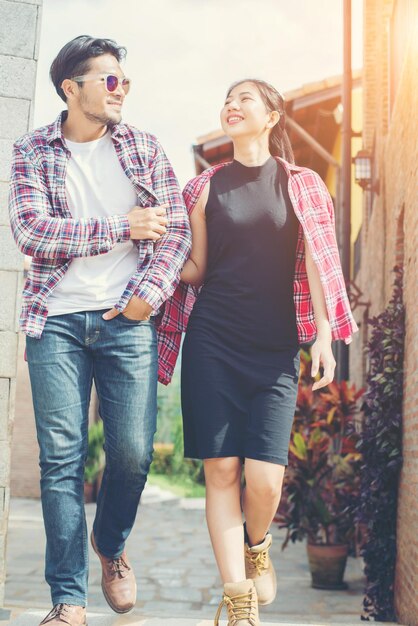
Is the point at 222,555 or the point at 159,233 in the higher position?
the point at 159,233

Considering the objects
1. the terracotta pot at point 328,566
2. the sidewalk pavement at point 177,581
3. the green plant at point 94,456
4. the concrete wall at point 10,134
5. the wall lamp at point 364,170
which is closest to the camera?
the concrete wall at point 10,134

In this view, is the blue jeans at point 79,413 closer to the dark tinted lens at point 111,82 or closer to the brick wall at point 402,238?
the dark tinted lens at point 111,82

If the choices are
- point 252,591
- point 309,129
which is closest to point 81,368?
point 252,591

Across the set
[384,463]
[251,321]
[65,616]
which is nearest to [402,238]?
[384,463]

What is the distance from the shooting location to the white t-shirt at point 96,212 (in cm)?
280

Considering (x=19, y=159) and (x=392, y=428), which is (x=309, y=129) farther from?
(x=19, y=159)

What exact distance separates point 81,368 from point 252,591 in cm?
95

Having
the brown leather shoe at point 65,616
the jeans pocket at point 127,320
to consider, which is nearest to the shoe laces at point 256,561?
the brown leather shoe at point 65,616

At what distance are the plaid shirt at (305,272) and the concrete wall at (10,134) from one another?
104 centimetres

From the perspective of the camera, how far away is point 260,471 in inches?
111

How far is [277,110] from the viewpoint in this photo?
3.12 m

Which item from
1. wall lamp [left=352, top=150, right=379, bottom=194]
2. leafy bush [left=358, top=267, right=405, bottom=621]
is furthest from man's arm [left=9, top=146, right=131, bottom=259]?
wall lamp [left=352, top=150, right=379, bottom=194]

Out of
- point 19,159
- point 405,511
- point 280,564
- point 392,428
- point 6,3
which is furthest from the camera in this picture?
point 280,564

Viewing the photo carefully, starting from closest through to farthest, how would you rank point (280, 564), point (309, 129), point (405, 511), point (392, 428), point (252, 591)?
point (252, 591), point (405, 511), point (392, 428), point (280, 564), point (309, 129)
